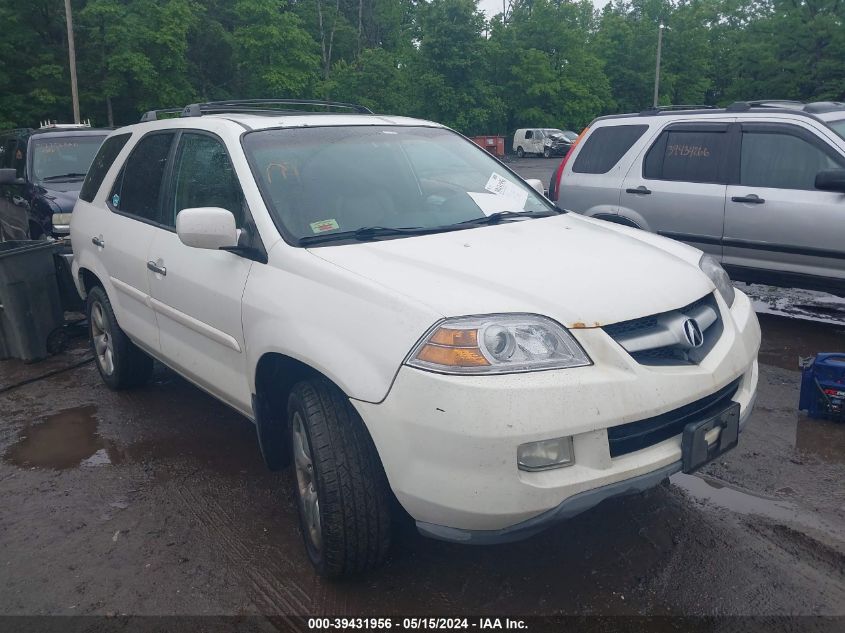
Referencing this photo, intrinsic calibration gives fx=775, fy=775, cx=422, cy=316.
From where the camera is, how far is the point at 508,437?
8.04 feet

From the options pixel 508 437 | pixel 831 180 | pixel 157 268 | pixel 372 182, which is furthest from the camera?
pixel 831 180

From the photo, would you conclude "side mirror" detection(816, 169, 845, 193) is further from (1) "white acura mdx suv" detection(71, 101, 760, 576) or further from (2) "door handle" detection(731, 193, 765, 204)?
(1) "white acura mdx suv" detection(71, 101, 760, 576)

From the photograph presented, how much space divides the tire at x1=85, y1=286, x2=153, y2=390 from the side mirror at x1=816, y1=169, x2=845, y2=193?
5.15 m

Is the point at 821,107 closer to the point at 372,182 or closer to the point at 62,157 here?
the point at 372,182

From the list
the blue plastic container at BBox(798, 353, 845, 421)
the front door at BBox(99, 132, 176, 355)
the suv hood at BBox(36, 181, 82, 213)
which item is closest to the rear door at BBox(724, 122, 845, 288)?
the blue plastic container at BBox(798, 353, 845, 421)

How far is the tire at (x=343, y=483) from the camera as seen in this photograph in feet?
9.14

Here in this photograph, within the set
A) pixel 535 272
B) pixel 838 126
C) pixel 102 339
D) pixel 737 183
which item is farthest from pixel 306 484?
pixel 838 126

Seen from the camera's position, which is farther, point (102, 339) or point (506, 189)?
point (102, 339)

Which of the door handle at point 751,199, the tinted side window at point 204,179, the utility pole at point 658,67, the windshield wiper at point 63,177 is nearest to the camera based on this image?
the tinted side window at point 204,179

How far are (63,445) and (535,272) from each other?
10.8ft

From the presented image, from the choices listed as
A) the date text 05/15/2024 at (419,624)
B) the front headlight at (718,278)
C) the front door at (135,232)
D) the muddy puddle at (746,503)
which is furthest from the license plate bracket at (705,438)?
the front door at (135,232)

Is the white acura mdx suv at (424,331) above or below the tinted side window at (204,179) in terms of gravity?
below

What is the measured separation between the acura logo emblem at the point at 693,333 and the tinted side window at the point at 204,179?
1996 millimetres

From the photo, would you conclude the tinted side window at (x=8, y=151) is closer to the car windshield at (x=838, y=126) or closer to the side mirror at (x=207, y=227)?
the side mirror at (x=207, y=227)
